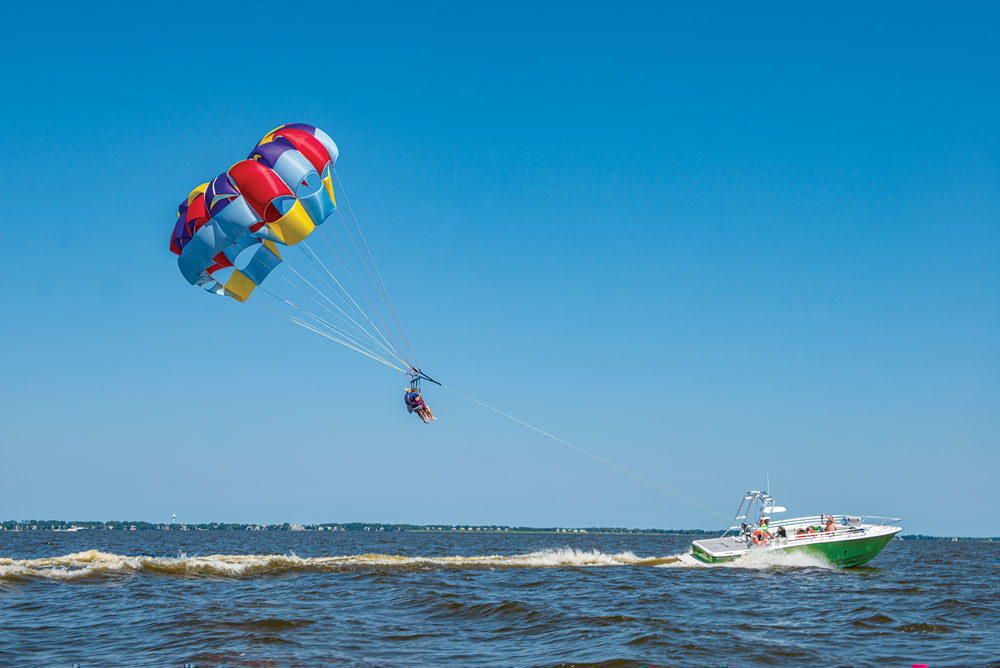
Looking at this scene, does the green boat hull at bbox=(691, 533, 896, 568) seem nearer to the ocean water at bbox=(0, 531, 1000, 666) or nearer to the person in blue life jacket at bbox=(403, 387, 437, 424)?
the ocean water at bbox=(0, 531, 1000, 666)

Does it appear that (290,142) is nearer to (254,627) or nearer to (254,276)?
(254,276)

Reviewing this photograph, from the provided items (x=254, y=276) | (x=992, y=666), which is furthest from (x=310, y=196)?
(x=992, y=666)

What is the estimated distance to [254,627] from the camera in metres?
13.4

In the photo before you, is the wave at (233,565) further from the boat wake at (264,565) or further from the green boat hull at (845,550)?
the green boat hull at (845,550)

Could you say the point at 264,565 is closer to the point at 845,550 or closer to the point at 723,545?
the point at 723,545

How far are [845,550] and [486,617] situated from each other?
1626 centimetres

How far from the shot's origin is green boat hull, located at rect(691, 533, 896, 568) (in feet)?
85.3

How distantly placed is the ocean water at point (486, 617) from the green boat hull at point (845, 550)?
1495mm

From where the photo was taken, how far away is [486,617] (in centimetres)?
1506

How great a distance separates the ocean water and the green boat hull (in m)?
1.50

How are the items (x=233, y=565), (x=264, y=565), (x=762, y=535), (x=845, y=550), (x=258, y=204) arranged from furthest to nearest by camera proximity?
(x=762, y=535) → (x=264, y=565) → (x=845, y=550) → (x=233, y=565) → (x=258, y=204)

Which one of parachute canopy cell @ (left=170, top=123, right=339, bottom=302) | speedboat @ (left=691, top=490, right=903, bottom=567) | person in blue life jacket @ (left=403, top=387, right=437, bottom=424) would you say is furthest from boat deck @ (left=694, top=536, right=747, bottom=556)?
parachute canopy cell @ (left=170, top=123, right=339, bottom=302)

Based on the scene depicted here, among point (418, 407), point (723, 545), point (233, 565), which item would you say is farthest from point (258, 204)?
point (723, 545)

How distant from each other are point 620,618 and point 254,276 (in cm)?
1306
